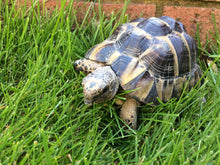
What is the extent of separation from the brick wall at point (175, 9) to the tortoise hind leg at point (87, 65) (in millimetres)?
709

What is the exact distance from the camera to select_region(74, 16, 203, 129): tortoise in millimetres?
1528

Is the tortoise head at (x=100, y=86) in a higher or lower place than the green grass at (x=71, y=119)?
higher

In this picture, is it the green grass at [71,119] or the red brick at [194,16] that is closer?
the green grass at [71,119]

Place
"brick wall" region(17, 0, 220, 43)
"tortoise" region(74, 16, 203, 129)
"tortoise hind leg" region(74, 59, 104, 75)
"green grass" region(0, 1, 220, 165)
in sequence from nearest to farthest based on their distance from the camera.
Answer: "green grass" region(0, 1, 220, 165)
"tortoise" region(74, 16, 203, 129)
"tortoise hind leg" region(74, 59, 104, 75)
"brick wall" region(17, 0, 220, 43)

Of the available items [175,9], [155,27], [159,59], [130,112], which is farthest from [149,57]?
[175,9]

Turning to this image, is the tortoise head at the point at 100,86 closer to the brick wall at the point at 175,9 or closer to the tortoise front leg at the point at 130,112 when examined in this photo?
the tortoise front leg at the point at 130,112

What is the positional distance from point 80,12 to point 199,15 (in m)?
1.04

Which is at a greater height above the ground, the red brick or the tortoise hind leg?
the red brick

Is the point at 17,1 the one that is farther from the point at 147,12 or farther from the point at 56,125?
the point at 56,125

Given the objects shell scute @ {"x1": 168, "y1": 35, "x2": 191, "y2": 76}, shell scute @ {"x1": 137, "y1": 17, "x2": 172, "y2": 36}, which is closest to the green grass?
shell scute @ {"x1": 168, "y1": 35, "x2": 191, "y2": 76}

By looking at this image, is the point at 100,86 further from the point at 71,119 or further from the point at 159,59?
the point at 159,59

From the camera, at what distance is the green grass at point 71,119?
50.5 inches

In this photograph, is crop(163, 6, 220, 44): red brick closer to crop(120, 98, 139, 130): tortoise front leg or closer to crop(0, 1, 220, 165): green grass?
crop(0, 1, 220, 165): green grass

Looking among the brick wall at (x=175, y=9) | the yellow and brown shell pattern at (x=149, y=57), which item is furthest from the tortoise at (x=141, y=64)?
the brick wall at (x=175, y=9)
